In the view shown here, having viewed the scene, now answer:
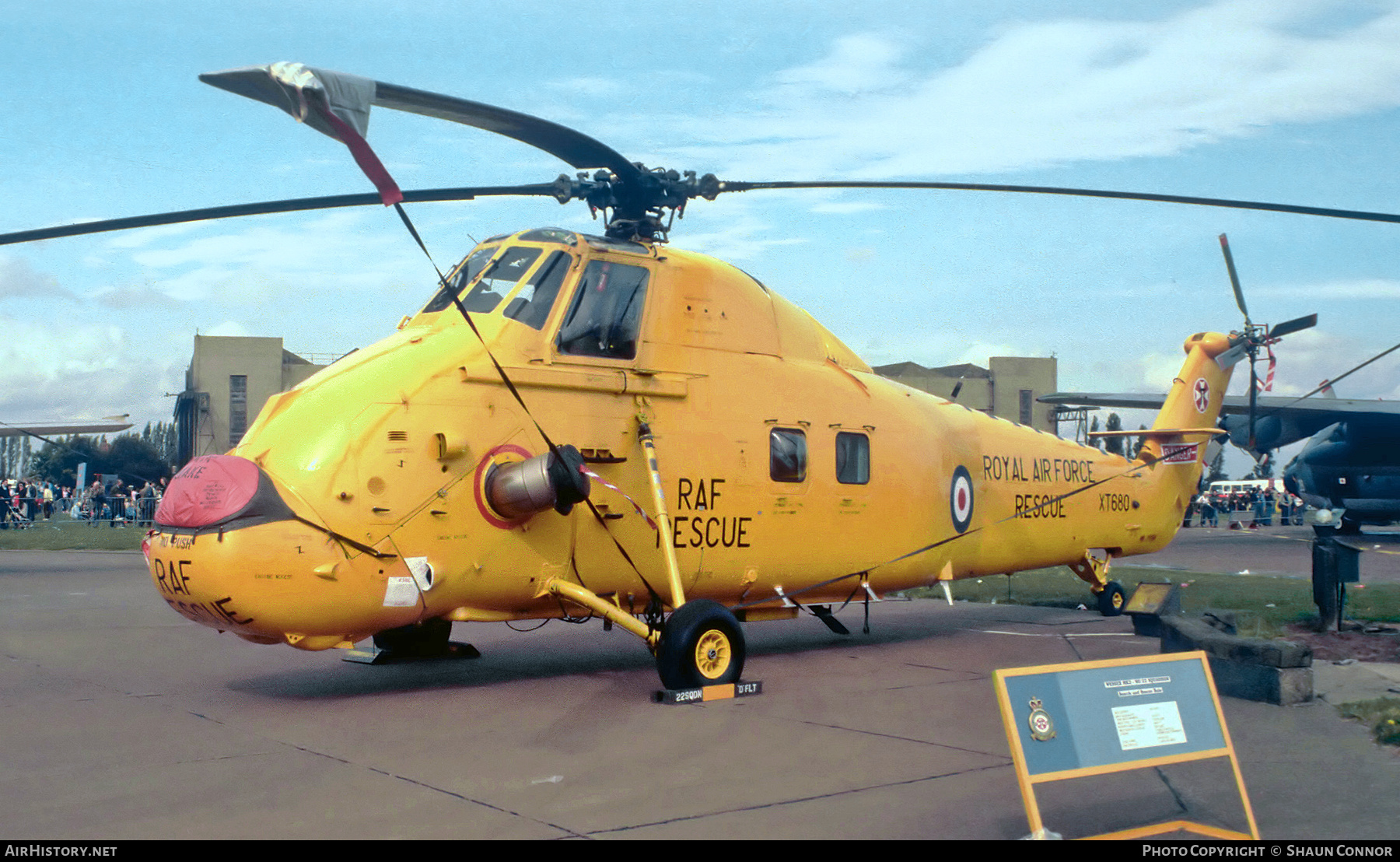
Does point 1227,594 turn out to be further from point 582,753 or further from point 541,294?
point 582,753

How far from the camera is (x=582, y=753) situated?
7.28m

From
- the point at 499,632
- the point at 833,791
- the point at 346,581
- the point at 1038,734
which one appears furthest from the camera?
the point at 499,632

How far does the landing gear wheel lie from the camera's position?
1572cm

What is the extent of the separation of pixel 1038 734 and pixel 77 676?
29.8 ft

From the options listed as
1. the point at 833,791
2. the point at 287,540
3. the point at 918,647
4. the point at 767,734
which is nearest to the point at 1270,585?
the point at 918,647

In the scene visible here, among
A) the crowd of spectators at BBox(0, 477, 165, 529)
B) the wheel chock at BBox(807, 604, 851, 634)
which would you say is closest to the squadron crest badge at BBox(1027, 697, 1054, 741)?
the wheel chock at BBox(807, 604, 851, 634)

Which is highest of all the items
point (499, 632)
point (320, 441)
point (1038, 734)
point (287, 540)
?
point (320, 441)

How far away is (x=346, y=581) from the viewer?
8492 mm

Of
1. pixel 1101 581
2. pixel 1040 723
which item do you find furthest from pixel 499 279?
pixel 1101 581

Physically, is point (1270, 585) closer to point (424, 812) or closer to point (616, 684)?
point (616, 684)

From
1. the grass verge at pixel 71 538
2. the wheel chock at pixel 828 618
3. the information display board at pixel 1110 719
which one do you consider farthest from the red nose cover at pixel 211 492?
the grass verge at pixel 71 538

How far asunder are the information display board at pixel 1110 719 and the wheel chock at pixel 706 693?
4193 mm

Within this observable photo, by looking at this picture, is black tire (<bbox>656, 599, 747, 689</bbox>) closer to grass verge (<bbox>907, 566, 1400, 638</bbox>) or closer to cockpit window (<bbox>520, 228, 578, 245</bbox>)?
cockpit window (<bbox>520, 228, 578, 245</bbox>)

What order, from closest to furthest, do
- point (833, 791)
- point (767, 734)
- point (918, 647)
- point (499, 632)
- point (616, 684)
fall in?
point (833, 791), point (767, 734), point (616, 684), point (918, 647), point (499, 632)
